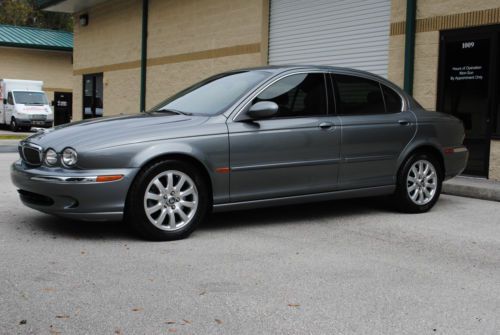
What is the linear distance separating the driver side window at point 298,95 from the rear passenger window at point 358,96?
0.24 metres

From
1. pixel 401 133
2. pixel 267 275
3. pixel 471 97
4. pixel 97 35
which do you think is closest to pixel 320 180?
pixel 401 133

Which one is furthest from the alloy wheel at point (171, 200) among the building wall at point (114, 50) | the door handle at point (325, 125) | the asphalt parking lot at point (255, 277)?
the building wall at point (114, 50)

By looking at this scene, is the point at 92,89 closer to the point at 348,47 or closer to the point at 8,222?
the point at 348,47

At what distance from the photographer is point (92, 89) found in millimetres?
24344

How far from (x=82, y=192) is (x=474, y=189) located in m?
5.81

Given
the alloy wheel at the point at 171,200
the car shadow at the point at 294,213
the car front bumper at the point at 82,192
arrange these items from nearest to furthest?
1. the car front bumper at the point at 82,192
2. the alloy wheel at the point at 171,200
3. the car shadow at the point at 294,213

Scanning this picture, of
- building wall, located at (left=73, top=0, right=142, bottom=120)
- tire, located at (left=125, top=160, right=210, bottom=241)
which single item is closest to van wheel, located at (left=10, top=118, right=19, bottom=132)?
building wall, located at (left=73, top=0, right=142, bottom=120)

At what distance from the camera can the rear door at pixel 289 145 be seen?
242 inches

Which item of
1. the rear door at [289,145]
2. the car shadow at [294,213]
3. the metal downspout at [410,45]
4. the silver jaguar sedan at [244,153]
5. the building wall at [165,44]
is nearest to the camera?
the silver jaguar sedan at [244,153]

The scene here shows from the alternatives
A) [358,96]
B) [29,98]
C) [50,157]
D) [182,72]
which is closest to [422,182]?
[358,96]

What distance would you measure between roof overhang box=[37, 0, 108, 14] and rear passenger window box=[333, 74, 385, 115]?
17152mm

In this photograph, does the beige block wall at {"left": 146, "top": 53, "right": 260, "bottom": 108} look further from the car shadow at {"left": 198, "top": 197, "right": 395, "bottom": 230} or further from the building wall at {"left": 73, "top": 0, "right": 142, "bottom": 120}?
the car shadow at {"left": 198, "top": 197, "right": 395, "bottom": 230}

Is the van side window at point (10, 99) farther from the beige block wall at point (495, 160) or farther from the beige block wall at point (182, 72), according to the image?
the beige block wall at point (495, 160)

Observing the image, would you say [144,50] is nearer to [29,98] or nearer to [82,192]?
[29,98]
